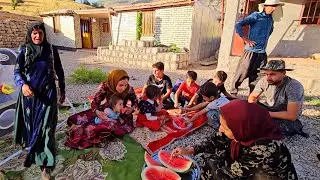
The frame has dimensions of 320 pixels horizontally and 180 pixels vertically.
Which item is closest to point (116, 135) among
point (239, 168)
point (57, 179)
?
point (57, 179)

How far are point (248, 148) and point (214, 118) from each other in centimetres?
197

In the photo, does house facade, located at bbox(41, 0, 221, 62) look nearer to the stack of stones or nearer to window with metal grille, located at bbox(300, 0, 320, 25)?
the stack of stones

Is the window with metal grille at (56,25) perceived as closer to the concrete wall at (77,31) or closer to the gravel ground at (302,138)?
the concrete wall at (77,31)

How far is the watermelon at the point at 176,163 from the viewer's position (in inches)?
101

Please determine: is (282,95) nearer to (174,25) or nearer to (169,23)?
(174,25)

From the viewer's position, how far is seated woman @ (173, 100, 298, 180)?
160 cm

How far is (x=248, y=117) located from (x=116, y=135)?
229 cm

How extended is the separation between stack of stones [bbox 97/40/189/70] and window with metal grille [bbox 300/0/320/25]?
15.8ft

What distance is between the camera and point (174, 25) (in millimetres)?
11719

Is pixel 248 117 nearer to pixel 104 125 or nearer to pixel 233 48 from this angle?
pixel 104 125

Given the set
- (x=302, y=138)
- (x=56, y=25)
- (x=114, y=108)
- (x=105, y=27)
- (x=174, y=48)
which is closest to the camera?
(x=114, y=108)

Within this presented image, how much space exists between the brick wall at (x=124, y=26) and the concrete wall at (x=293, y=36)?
299 inches

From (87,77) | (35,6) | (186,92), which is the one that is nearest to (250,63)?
(186,92)

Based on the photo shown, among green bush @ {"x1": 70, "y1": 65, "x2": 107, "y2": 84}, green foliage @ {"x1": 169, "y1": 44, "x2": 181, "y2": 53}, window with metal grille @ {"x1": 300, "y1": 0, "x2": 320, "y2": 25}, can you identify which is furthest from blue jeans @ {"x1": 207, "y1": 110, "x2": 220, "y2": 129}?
green foliage @ {"x1": 169, "y1": 44, "x2": 181, "y2": 53}
